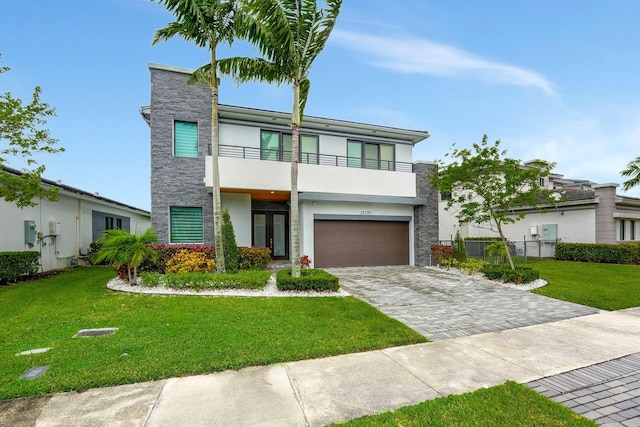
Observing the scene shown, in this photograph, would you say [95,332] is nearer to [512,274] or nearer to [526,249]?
[512,274]

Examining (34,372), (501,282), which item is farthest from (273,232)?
(34,372)

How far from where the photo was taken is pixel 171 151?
12547 mm

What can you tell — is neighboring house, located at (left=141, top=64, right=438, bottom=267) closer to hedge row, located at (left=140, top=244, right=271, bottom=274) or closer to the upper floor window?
the upper floor window

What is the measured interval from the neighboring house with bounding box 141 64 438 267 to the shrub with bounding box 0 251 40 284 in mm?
4711

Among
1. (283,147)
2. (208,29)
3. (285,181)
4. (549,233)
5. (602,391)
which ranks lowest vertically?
(602,391)

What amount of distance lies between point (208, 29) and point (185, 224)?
25.8 ft

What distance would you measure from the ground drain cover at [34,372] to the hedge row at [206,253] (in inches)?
261

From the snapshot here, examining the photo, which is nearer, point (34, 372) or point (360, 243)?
point (34, 372)

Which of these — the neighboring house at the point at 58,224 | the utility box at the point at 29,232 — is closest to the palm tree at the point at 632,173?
the neighboring house at the point at 58,224

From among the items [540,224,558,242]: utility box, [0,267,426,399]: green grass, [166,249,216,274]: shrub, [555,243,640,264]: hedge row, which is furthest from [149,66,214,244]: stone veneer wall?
[540,224,558,242]: utility box

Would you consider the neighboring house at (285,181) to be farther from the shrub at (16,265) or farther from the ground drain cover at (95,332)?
the ground drain cover at (95,332)

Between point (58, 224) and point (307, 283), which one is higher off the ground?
point (58, 224)

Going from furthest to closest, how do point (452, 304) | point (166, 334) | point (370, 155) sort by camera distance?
1. point (370, 155)
2. point (452, 304)
3. point (166, 334)

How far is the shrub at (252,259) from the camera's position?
11394 mm
